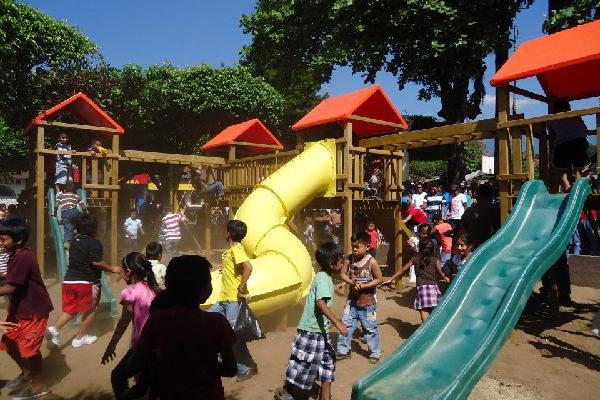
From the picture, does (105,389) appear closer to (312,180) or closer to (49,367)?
(49,367)

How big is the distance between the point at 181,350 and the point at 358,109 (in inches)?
346

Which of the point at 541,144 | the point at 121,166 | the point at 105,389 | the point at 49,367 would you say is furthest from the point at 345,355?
the point at 121,166

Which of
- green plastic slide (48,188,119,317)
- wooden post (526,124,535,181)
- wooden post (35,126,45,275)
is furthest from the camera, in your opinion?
wooden post (35,126,45,275)

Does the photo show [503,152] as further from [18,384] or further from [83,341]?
[18,384]

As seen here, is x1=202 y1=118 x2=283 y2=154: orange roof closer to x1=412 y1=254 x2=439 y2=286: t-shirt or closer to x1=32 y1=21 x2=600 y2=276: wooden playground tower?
x1=32 y1=21 x2=600 y2=276: wooden playground tower

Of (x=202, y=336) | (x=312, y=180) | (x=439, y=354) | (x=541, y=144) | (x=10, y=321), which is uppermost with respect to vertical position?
(x=541, y=144)

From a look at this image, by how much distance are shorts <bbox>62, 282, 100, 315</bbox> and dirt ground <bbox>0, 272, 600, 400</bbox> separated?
0.59m

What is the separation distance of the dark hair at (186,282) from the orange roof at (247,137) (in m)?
12.0

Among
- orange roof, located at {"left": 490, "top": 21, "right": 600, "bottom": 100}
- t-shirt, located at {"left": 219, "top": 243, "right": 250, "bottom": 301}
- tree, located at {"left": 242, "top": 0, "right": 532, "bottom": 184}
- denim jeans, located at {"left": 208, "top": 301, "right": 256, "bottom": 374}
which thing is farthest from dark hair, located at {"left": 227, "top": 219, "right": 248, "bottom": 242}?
tree, located at {"left": 242, "top": 0, "right": 532, "bottom": 184}

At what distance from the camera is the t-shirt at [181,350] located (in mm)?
2436

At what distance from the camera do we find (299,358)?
4.49 metres

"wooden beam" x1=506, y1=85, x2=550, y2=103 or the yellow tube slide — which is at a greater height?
"wooden beam" x1=506, y1=85, x2=550, y2=103

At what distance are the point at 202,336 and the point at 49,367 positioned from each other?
13.8 feet

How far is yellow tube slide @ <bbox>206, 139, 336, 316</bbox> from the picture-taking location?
6941 millimetres
